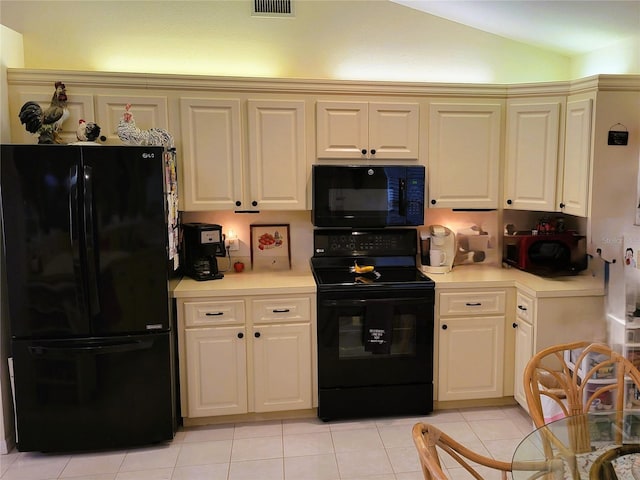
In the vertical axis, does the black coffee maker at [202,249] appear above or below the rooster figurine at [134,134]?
below

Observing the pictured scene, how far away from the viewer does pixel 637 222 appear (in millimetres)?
2822

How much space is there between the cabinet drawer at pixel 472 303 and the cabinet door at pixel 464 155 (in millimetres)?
603

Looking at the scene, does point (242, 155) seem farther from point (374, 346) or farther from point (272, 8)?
point (374, 346)

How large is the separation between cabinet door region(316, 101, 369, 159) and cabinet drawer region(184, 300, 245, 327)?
108 cm

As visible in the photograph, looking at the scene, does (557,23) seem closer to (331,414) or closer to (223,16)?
(223,16)

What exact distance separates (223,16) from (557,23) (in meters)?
2.08

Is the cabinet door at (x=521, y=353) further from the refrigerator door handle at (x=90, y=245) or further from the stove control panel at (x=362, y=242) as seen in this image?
the refrigerator door handle at (x=90, y=245)

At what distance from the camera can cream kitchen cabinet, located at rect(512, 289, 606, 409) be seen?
9.40 ft

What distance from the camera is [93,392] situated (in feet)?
8.86

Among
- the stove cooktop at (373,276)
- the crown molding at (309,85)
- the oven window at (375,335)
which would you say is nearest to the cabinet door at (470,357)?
the oven window at (375,335)

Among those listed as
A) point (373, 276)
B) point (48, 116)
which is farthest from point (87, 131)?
point (373, 276)

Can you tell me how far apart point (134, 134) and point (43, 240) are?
2.40ft

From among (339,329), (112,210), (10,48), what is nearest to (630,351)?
(339,329)

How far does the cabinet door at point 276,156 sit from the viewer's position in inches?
121
